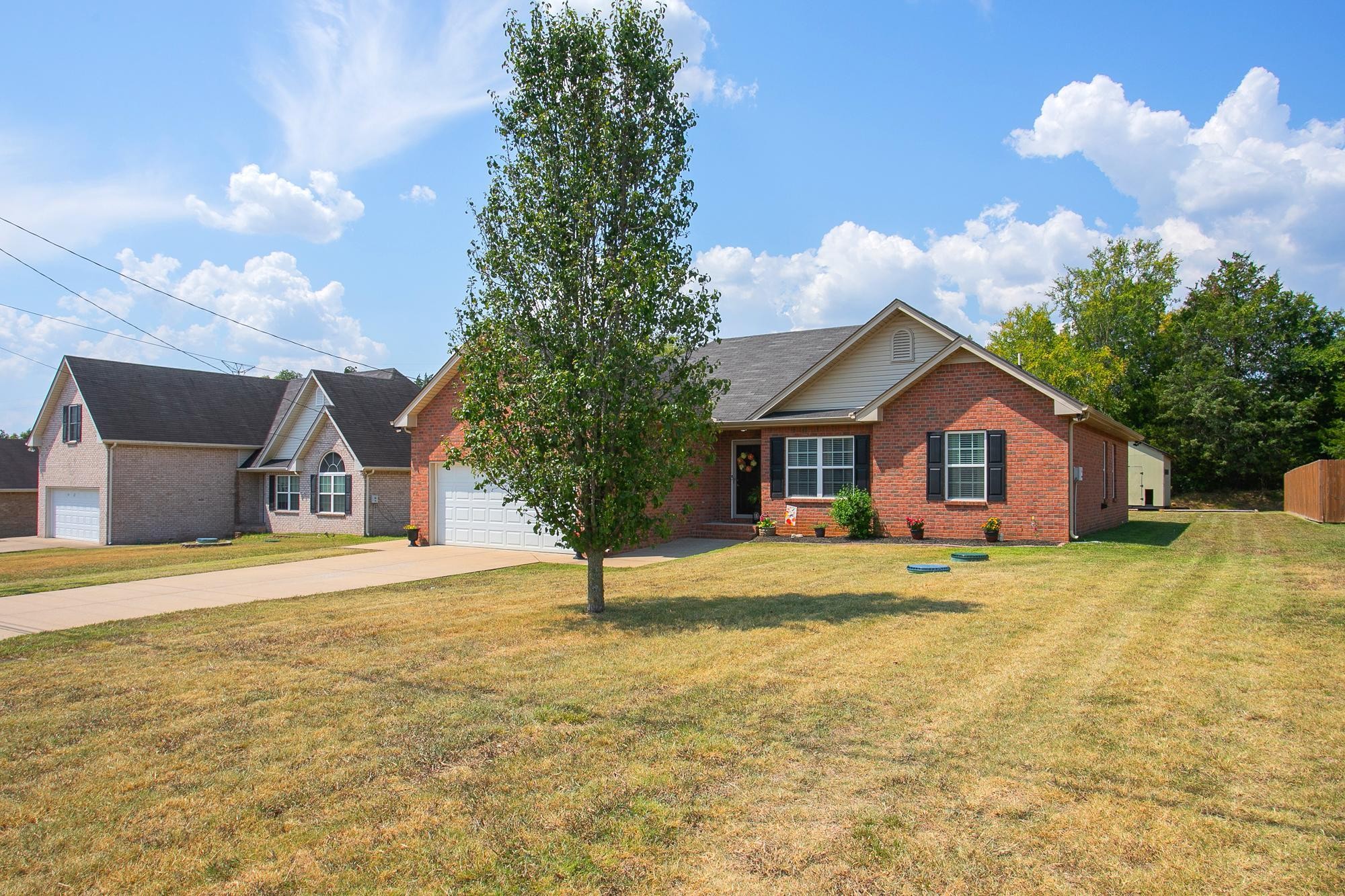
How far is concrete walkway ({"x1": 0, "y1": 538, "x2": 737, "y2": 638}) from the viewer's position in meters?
10.8

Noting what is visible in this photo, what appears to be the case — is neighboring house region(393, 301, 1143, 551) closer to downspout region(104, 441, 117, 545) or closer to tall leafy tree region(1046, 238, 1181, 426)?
downspout region(104, 441, 117, 545)

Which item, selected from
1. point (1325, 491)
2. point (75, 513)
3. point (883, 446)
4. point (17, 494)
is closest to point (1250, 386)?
point (1325, 491)

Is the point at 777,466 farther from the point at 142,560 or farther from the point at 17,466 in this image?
the point at 17,466

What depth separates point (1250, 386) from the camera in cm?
4453

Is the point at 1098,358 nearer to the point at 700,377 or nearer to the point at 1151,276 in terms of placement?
the point at 1151,276

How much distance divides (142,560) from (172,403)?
40.9 feet

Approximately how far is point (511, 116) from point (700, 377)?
3974 millimetres

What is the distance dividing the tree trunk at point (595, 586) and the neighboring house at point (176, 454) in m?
17.3

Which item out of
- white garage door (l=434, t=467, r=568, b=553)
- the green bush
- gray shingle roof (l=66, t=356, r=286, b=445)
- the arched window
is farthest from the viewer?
gray shingle roof (l=66, t=356, r=286, b=445)

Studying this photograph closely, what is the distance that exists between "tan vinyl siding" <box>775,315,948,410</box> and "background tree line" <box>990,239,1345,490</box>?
99.8 ft

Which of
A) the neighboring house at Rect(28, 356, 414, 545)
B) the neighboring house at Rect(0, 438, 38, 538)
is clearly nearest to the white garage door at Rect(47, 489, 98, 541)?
the neighboring house at Rect(28, 356, 414, 545)

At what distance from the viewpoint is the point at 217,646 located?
8445 millimetres

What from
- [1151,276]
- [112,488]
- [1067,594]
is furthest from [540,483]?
[1151,276]

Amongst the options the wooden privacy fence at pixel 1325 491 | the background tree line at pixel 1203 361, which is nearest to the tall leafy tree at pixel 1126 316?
the background tree line at pixel 1203 361
